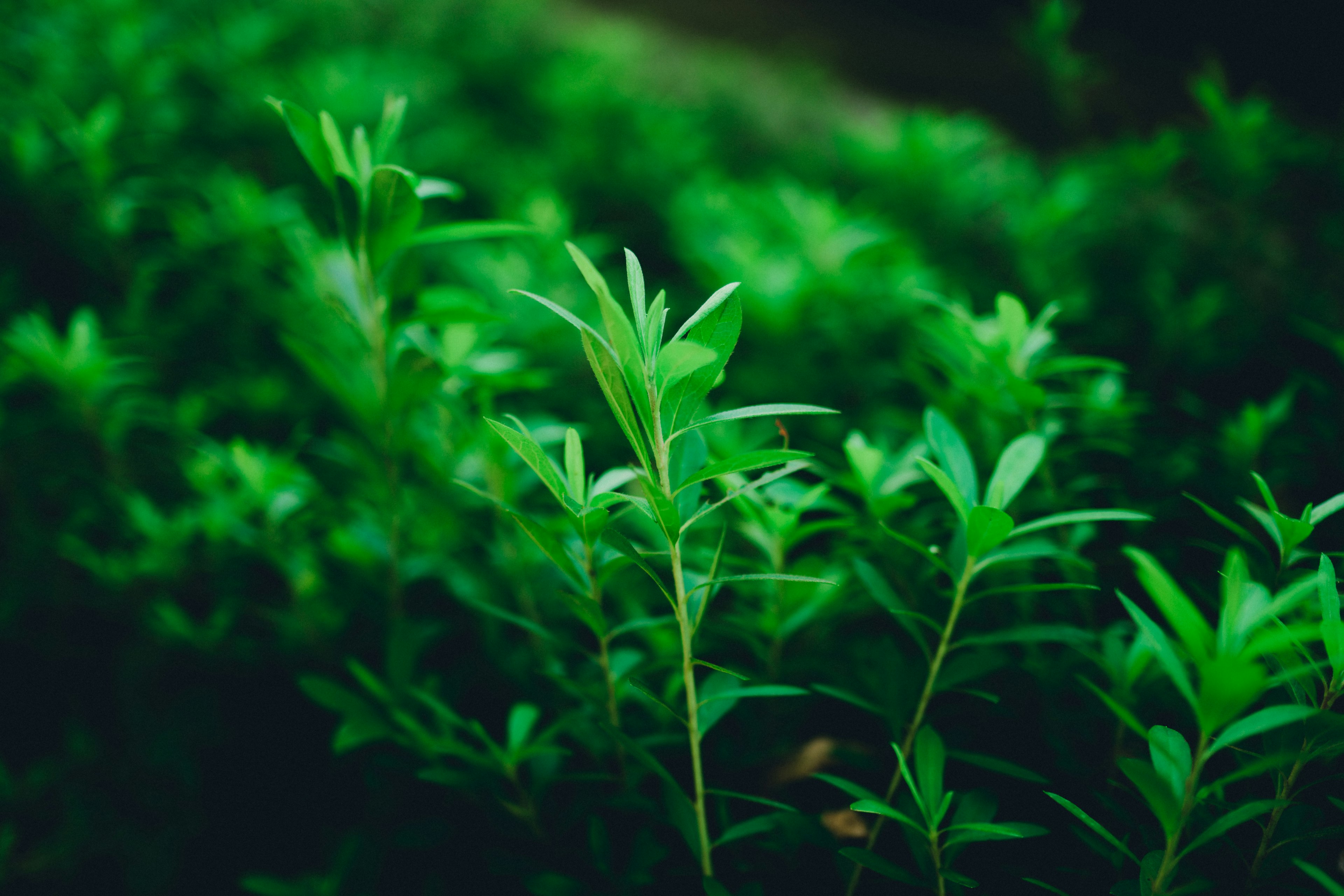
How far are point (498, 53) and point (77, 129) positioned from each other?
8.22 feet

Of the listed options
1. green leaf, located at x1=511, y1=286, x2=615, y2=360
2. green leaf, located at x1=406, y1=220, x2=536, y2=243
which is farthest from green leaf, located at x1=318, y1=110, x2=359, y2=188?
green leaf, located at x1=511, y1=286, x2=615, y2=360

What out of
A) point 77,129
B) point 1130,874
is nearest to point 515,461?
point 1130,874

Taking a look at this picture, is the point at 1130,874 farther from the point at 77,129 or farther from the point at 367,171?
the point at 77,129

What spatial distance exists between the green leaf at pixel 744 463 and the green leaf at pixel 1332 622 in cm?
55

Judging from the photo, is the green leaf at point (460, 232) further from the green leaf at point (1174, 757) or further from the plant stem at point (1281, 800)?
the plant stem at point (1281, 800)

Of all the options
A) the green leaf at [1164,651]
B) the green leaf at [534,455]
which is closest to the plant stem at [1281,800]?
the green leaf at [1164,651]

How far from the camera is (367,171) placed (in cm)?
106

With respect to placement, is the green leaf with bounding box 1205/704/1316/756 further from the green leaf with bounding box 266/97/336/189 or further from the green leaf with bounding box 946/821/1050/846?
the green leaf with bounding box 266/97/336/189

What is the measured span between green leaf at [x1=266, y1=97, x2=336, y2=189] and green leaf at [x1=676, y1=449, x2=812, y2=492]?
76 cm

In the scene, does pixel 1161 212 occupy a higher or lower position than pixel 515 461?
higher

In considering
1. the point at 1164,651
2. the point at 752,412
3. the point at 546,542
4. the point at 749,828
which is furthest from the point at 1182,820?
the point at 546,542

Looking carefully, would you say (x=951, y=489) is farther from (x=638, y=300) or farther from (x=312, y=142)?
(x=312, y=142)

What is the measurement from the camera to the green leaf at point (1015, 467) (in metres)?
0.89

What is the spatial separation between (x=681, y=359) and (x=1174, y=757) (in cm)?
67
